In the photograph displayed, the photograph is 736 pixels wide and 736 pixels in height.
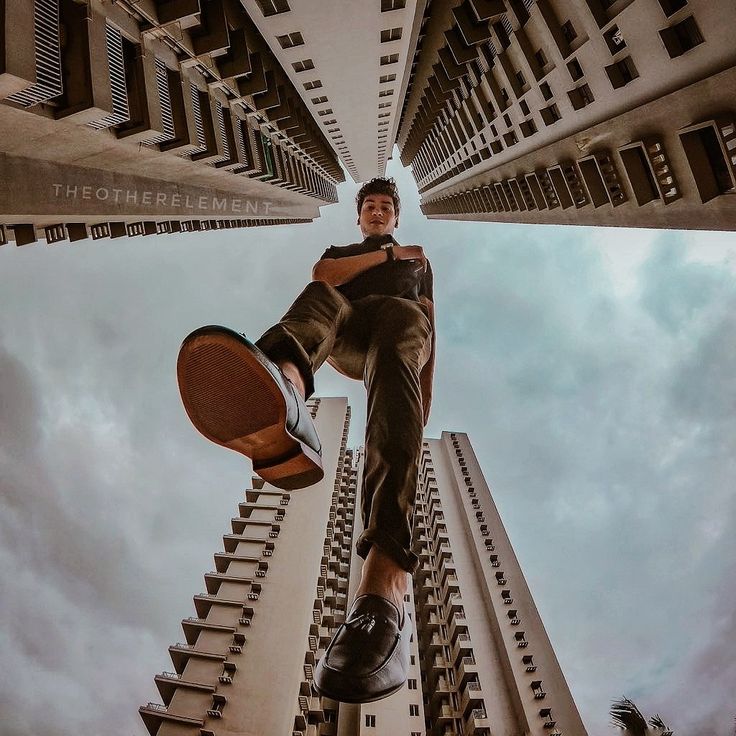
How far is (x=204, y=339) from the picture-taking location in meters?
2.97

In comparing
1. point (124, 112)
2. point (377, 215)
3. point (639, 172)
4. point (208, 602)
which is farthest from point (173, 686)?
point (639, 172)

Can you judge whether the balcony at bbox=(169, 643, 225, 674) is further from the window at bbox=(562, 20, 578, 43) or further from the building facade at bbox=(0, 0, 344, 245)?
the window at bbox=(562, 20, 578, 43)

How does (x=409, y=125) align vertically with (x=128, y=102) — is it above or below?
above

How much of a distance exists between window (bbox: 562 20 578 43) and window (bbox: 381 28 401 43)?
833 centimetres

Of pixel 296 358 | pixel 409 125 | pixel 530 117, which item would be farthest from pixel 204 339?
pixel 409 125

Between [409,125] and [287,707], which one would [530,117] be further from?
[409,125]

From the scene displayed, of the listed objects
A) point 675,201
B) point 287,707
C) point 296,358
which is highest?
point 675,201

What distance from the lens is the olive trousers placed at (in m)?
3.08

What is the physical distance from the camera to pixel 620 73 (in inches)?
524

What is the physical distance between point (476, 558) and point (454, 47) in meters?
34.7

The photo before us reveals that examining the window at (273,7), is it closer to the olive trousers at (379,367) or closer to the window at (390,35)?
the window at (390,35)

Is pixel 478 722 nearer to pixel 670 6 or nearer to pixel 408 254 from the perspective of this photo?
pixel 408 254

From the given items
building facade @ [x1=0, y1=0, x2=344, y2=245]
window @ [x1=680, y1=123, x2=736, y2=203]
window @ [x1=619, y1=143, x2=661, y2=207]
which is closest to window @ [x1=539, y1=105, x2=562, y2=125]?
window @ [x1=619, y1=143, x2=661, y2=207]

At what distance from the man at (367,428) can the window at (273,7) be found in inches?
728
